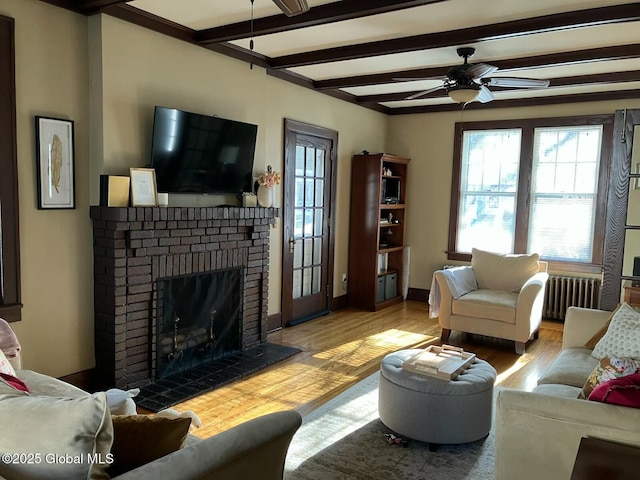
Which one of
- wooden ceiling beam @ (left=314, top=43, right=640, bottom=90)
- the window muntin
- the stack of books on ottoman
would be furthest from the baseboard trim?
the stack of books on ottoman

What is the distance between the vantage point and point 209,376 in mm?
3879

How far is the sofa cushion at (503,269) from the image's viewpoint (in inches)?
209

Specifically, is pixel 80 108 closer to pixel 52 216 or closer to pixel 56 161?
pixel 56 161

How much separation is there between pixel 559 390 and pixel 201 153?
299 cm

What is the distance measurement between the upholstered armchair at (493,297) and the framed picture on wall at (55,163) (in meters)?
3.48

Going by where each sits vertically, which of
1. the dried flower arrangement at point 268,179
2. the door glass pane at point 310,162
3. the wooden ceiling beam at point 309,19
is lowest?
the dried flower arrangement at point 268,179

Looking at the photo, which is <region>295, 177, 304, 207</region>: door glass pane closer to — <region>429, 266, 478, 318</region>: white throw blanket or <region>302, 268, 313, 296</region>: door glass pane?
<region>302, 268, 313, 296</region>: door glass pane

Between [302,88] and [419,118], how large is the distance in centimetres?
220

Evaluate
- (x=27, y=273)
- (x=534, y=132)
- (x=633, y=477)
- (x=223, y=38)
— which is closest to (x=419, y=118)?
(x=534, y=132)

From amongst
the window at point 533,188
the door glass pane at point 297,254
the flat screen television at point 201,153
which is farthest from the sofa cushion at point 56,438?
the window at point 533,188

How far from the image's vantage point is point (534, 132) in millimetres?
6145

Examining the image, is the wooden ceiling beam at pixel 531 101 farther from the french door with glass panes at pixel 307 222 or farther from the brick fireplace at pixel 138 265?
the brick fireplace at pixel 138 265

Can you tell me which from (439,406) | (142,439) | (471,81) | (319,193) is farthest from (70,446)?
(319,193)

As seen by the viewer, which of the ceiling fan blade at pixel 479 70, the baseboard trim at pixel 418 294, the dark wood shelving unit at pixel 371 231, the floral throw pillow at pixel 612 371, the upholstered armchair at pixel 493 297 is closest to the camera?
the floral throw pillow at pixel 612 371
